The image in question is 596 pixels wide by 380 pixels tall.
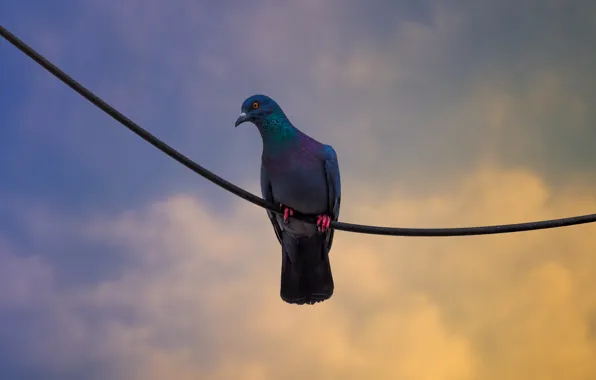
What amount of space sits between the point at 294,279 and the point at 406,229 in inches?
97.7

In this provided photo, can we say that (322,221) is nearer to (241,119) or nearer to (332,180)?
(332,180)

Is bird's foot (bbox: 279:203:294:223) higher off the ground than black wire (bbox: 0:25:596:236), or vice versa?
bird's foot (bbox: 279:203:294:223)

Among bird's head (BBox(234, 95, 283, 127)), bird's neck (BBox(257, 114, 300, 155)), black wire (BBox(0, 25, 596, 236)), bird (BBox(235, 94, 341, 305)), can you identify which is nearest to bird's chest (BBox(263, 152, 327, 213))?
bird (BBox(235, 94, 341, 305))

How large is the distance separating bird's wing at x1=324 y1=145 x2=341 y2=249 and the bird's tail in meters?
0.43

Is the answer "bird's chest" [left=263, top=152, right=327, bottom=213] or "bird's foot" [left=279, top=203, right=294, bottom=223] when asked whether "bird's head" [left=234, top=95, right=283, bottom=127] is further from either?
"bird's foot" [left=279, top=203, right=294, bottom=223]

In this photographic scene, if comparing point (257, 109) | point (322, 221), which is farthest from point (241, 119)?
point (322, 221)

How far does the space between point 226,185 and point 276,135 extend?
205 centimetres

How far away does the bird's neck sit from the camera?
244 inches

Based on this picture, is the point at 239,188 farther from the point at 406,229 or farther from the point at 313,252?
the point at 313,252

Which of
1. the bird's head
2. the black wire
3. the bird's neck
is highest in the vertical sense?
the bird's head

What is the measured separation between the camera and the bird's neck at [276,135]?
6.20 meters

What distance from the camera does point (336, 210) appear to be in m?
6.47

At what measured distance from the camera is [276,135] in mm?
6219

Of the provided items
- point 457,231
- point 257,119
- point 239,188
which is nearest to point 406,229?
point 457,231
